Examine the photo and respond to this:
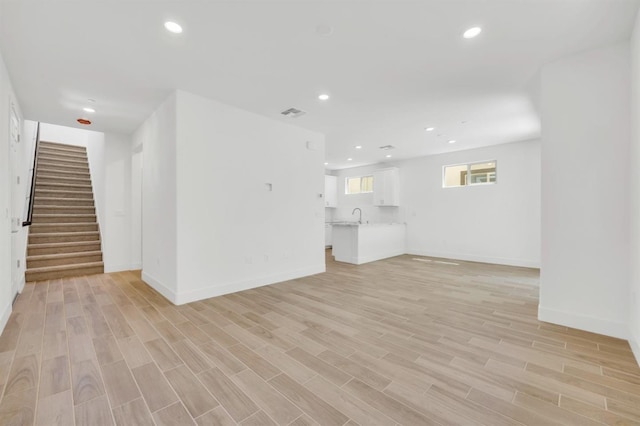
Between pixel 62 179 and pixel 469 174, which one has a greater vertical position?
pixel 469 174

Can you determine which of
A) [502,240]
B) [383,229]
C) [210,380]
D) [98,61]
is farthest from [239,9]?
[502,240]

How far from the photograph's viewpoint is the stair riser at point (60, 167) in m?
6.59

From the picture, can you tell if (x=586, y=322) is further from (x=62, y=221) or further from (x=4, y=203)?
(x=62, y=221)

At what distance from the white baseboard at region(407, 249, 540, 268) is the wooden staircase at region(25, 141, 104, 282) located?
753 cm

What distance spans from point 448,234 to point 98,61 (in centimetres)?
751

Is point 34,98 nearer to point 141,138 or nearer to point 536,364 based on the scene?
point 141,138

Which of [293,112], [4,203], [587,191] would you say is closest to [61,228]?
[4,203]

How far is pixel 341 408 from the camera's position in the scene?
167 centimetres

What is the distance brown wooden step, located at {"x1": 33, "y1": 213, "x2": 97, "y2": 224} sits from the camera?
18.1 feet

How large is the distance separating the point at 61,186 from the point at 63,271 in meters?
2.66

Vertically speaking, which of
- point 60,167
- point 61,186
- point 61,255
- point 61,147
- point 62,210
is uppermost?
point 61,147

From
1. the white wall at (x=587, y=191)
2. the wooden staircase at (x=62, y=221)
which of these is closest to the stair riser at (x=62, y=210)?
the wooden staircase at (x=62, y=221)

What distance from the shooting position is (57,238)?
5.39 m

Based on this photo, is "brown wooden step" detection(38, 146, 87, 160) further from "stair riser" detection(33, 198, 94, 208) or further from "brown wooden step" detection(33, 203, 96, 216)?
"brown wooden step" detection(33, 203, 96, 216)
